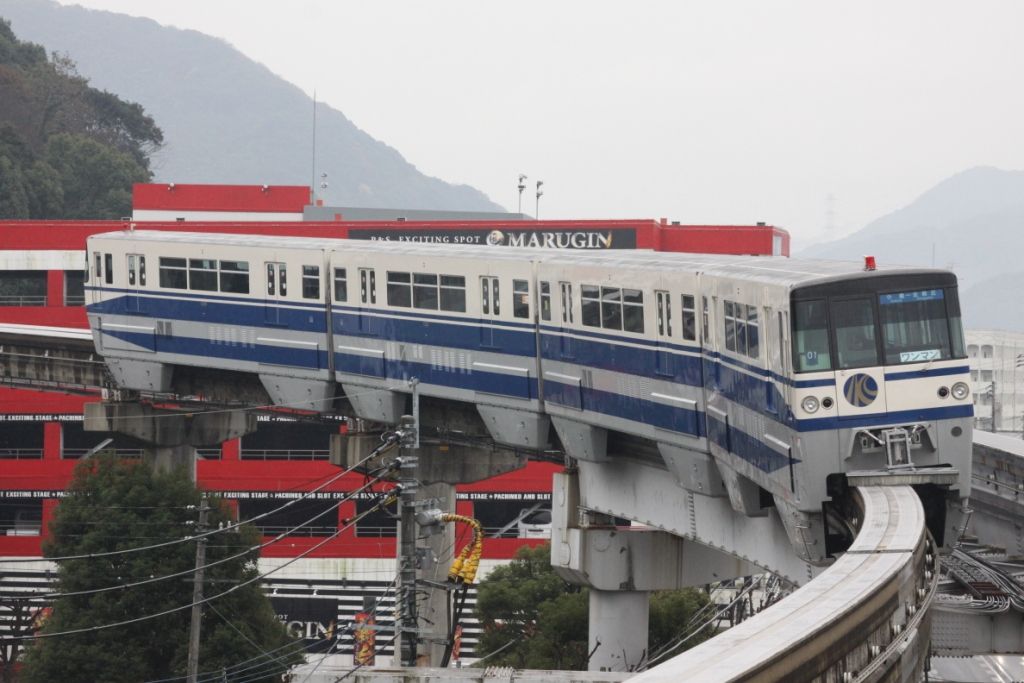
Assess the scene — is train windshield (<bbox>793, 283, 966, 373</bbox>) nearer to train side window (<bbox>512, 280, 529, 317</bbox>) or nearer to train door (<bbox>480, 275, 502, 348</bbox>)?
train side window (<bbox>512, 280, 529, 317</bbox>)

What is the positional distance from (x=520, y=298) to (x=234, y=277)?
891 centimetres

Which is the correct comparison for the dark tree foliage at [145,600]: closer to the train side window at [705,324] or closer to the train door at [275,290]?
the train door at [275,290]

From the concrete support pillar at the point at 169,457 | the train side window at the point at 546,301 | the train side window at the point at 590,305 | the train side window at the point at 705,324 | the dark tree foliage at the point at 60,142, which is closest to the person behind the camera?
the train side window at the point at 705,324

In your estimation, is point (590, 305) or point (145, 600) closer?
point (590, 305)

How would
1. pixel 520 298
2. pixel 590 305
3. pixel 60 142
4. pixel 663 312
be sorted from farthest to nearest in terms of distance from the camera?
pixel 60 142, pixel 520 298, pixel 590 305, pixel 663 312

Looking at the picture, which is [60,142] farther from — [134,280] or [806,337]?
[806,337]

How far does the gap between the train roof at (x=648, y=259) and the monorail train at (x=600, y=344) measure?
0.21 feet

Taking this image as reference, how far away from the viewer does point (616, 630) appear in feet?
101

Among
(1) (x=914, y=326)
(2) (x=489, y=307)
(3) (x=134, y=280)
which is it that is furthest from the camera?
(3) (x=134, y=280)

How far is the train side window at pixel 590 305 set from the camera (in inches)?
1066

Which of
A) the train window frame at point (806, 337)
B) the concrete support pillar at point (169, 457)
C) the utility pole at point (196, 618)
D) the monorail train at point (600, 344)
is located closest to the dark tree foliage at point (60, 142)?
the concrete support pillar at point (169, 457)

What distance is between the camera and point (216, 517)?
136ft

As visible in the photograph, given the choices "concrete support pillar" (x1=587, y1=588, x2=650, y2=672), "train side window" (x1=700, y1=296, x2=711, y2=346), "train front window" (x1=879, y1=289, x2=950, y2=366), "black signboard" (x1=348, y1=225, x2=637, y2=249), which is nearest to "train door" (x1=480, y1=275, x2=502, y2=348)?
"concrete support pillar" (x1=587, y1=588, x2=650, y2=672)

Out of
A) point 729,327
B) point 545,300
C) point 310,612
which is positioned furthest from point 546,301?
point 310,612
